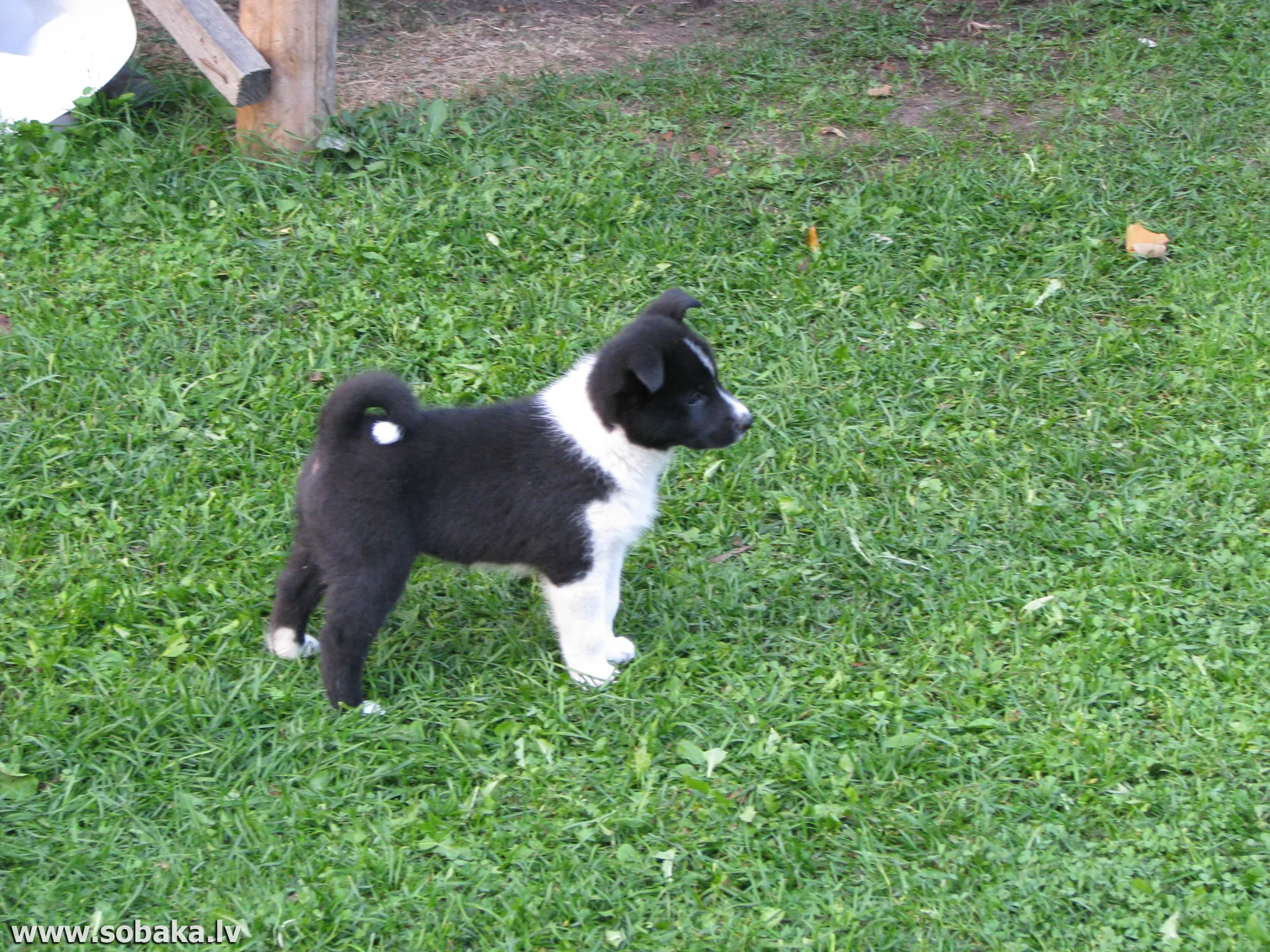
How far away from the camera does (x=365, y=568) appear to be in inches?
142

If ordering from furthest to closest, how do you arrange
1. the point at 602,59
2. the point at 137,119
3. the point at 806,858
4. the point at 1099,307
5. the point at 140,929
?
the point at 602,59
the point at 137,119
the point at 1099,307
the point at 806,858
the point at 140,929

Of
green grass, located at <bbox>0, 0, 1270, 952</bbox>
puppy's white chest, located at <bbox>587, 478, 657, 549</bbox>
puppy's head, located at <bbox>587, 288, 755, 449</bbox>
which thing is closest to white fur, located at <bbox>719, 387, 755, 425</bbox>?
puppy's head, located at <bbox>587, 288, 755, 449</bbox>

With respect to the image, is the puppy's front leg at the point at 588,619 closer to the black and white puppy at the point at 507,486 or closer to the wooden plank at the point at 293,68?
the black and white puppy at the point at 507,486

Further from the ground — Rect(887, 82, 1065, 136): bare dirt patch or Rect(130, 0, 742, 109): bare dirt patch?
Rect(130, 0, 742, 109): bare dirt patch

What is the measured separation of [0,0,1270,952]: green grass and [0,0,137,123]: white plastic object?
203 millimetres

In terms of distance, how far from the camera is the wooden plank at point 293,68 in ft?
19.4

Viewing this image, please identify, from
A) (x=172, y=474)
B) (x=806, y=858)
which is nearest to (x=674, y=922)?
(x=806, y=858)

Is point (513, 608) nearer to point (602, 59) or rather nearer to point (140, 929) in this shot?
point (140, 929)

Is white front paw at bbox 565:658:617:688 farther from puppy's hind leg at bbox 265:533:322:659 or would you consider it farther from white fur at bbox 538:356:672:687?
puppy's hind leg at bbox 265:533:322:659

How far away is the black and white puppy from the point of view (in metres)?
3.62

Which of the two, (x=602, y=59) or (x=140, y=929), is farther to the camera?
(x=602, y=59)

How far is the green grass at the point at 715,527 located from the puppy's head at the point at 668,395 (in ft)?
2.49

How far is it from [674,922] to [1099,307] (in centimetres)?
386

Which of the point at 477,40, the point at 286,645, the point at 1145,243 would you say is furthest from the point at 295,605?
the point at 477,40
